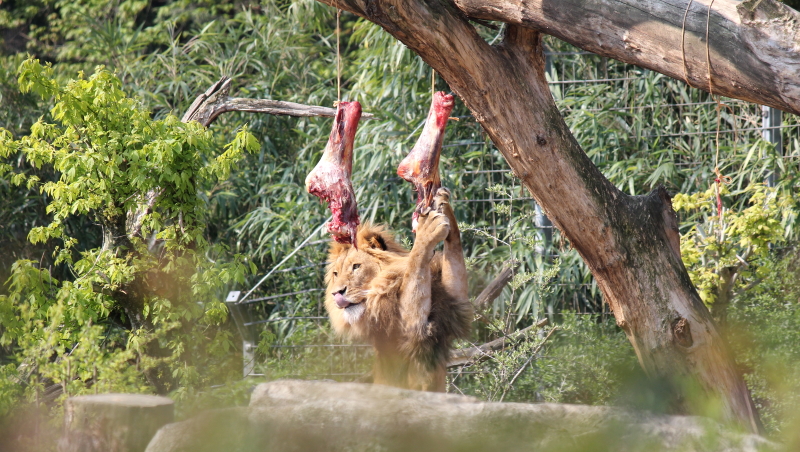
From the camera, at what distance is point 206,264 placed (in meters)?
3.70

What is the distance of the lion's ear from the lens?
118 inches

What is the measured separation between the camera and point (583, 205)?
2762mm

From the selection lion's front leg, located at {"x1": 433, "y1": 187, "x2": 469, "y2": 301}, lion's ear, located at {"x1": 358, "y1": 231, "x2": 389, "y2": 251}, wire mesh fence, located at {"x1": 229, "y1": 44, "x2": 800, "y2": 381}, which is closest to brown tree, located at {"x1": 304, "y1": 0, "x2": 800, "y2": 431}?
lion's front leg, located at {"x1": 433, "y1": 187, "x2": 469, "y2": 301}

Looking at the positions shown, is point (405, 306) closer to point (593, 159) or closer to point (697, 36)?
point (697, 36)

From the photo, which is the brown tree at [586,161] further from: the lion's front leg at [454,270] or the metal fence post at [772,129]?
the metal fence post at [772,129]

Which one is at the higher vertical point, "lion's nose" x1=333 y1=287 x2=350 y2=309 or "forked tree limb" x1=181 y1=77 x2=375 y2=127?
"forked tree limb" x1=181 y1=77 x2=375 y2=127

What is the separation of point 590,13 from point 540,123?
1.32 feet

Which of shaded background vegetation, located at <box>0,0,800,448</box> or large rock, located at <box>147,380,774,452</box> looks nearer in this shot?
large rock, located at <box>147,380,774,452</box>

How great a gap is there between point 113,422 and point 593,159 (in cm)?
369

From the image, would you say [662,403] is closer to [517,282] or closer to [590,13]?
[590,13]

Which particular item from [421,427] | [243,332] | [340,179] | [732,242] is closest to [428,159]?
[340,179]

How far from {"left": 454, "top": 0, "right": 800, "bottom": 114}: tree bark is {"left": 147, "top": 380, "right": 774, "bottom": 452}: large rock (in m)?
1.00

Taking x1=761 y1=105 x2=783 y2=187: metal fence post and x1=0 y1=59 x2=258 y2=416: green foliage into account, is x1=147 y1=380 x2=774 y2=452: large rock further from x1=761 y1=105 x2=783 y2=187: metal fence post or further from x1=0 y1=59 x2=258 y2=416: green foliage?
x1=761 y1=105 x2=783 y2=187: metal fence post

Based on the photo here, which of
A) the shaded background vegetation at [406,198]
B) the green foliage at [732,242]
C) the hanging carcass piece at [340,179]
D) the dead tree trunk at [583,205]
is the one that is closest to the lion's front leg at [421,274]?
the hanging carcass piece at [340,179]
